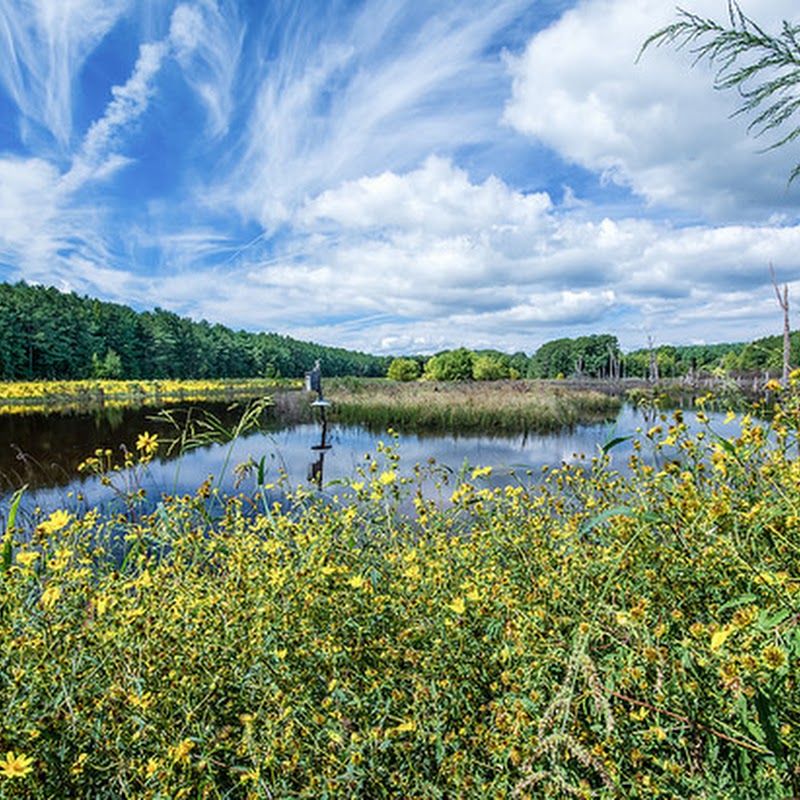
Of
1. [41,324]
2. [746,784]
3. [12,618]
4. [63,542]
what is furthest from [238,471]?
[41,324]

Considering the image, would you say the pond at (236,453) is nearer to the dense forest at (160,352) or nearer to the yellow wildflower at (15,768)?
the yellow wildflower at (15,768)

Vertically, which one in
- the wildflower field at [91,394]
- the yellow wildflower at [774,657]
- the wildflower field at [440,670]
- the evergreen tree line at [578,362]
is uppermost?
the evergreen tree line at [578,362]

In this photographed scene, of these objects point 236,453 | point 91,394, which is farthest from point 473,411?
point 91,394

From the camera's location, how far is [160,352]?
52.4 metres

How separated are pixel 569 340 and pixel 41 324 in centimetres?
7693

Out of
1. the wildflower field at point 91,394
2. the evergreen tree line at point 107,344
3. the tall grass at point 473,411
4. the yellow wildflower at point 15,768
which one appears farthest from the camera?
the evergreen tree line at point 107,344

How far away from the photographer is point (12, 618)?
1.36 metres

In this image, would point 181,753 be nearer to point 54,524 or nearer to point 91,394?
point 54,524

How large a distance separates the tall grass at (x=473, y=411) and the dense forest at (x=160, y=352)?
5.31m

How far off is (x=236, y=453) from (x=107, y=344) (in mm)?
45696

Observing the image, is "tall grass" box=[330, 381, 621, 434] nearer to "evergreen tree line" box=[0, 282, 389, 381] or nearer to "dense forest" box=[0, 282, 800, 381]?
"dense forest" box=[0, 282, 800, 381]

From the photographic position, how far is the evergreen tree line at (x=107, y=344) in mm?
38000

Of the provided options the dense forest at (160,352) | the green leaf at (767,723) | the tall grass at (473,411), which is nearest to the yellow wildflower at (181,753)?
the green leaf at (767,723)

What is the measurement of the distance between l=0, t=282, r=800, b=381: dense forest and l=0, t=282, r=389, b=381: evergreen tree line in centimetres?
9
